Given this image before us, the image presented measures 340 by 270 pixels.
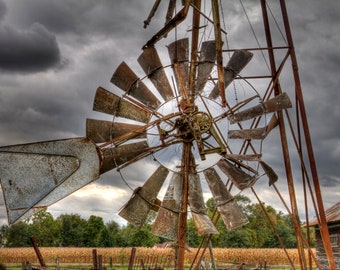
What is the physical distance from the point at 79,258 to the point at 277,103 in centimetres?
2509

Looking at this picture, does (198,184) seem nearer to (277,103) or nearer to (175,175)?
(175,175)

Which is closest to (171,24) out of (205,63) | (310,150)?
(205,63)

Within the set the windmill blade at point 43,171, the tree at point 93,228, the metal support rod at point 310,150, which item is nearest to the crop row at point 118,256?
the tree at point 93,228

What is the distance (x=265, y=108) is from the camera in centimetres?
867

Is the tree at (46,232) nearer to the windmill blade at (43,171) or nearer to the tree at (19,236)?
the tree at (19,236)

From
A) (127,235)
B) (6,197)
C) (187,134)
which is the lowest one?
(6,197)

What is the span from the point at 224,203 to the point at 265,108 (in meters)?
2.02

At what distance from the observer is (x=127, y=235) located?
48156mm

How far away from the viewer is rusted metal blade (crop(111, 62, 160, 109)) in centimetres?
868

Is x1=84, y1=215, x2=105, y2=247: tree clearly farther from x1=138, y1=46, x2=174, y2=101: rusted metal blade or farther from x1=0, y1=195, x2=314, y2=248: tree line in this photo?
x1=138, y1=46, x2=174, y2=101: rusted metal blade

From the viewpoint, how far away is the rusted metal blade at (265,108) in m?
8.56

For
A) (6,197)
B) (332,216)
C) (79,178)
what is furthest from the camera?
(332,216)

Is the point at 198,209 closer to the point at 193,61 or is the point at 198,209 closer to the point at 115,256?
the point at 193,61

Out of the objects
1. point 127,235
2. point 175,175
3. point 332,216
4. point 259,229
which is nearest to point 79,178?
point 175,175
